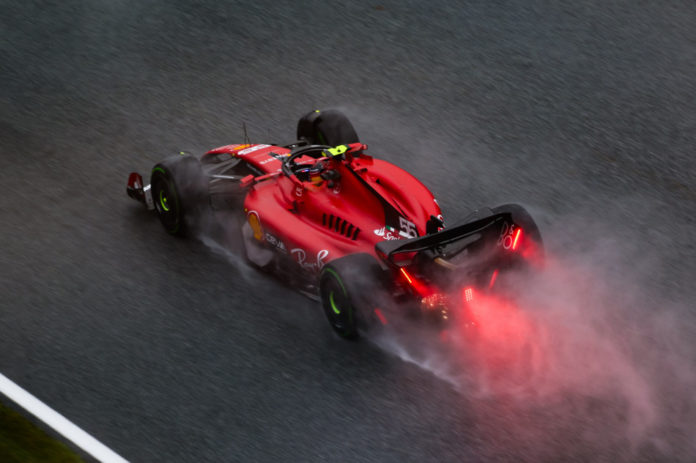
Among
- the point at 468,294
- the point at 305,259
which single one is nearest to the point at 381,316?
the point at 468,294

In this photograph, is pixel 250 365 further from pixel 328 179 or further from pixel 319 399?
pixel 328 179

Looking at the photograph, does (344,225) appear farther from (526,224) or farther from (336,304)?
(526,224)

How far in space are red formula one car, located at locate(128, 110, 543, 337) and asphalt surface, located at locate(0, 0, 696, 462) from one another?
430 millimetres

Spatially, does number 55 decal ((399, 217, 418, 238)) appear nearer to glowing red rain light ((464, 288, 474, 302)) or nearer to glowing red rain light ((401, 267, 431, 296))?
glowing red rain light ((401, 267, 431, 296))

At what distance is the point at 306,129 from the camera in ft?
34.4

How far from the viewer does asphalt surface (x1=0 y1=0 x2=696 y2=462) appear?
7.21m

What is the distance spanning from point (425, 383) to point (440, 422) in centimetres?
46

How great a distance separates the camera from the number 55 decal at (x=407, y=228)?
26.2 feet

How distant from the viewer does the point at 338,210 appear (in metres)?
8.34

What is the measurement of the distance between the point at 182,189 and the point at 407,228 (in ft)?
8.77

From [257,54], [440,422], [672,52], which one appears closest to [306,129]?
[257,54]

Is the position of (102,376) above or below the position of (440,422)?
below

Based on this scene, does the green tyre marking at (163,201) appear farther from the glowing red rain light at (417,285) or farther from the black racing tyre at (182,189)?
the glowing red rain light at (417,285)

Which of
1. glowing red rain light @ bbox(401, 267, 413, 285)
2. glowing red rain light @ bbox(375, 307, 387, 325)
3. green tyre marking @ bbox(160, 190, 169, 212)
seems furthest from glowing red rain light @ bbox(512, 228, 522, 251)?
green tyre marking @ bbox(160, 190, 169, 212)
